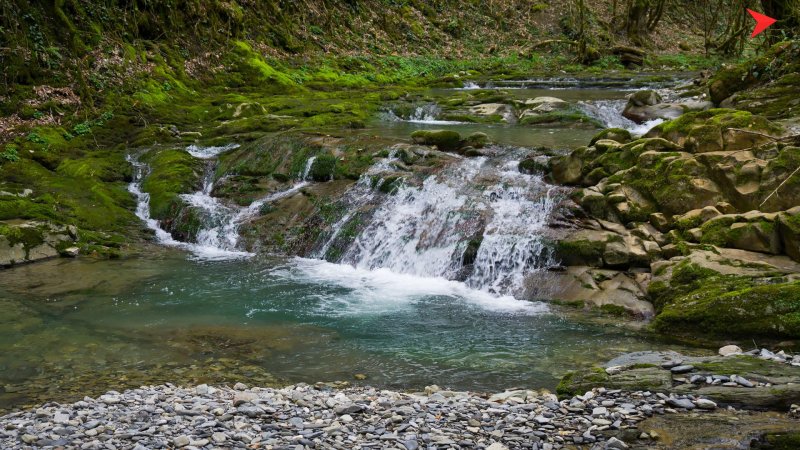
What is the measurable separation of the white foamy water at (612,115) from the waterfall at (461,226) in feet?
16.6

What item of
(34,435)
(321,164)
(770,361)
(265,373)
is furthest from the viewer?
(321,164)

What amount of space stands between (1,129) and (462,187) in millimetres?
9713

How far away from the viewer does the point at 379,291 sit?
938 centimetres

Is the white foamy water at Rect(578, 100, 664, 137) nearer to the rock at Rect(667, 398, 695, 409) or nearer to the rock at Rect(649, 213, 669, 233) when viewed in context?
the rock at Rect(649, 213, 669, 233)

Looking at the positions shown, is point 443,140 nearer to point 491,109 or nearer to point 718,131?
point 491,109

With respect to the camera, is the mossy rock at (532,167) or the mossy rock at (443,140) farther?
the mossy rock at (443,140)

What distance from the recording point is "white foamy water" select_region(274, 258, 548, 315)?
337 inches

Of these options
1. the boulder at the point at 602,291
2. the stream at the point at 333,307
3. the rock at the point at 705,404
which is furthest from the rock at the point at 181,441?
the boulder at the point at 602,291

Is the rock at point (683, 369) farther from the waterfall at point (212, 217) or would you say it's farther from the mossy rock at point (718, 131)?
the waterfall at point (212, 217)

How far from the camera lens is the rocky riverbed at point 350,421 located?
14.3ft

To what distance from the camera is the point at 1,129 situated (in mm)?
13641

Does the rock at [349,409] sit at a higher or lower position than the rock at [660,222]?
lower

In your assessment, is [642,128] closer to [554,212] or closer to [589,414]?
[554,212]

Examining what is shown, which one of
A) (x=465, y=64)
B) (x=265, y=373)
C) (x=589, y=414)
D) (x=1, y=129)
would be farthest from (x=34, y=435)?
(x=465, y=64)
